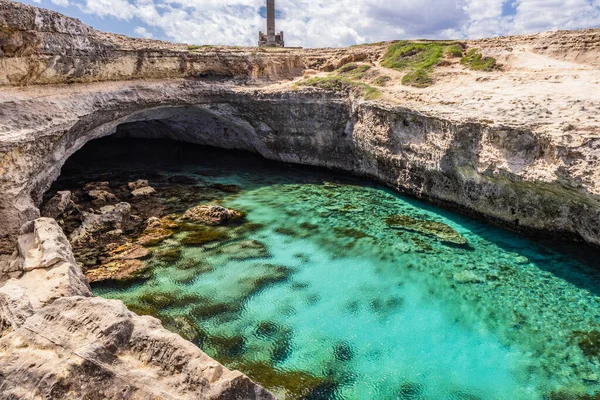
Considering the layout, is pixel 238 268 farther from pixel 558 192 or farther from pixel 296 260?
pixel 558 192

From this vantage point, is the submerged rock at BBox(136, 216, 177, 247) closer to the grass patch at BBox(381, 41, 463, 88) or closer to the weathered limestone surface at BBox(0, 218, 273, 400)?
the weathered limestone surface at BBox(0, 218, 273, 400)

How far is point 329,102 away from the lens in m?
23.7

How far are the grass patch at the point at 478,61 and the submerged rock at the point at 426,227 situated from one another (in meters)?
10.1

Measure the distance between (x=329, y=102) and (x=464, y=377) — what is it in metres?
17.8

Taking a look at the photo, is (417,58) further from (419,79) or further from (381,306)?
(381,306)

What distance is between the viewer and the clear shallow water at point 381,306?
29.6 feet

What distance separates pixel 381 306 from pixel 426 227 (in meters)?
6.11

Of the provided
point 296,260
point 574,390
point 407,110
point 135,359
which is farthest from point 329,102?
point 135,359

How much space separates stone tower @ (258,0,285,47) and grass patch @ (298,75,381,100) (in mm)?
21580

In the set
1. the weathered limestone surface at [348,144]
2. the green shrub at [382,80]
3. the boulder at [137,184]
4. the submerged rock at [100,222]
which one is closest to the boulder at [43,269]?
the weathered limestone surface at [348,144]

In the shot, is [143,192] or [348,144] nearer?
[143,192]

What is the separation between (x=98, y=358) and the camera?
5.56m

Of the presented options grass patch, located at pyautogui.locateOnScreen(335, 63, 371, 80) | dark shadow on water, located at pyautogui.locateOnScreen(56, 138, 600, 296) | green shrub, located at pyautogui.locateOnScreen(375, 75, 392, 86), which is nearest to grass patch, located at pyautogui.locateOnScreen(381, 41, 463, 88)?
green shrub, located at pyautogui.locateOnScreen(375, 75, 392, 86)

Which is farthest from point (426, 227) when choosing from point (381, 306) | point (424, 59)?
point (424, 59)
